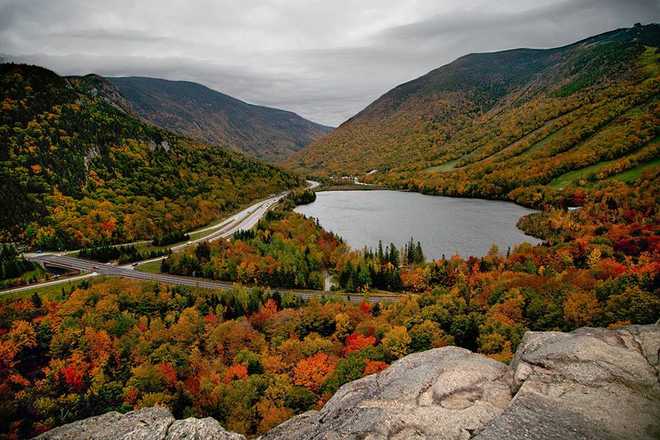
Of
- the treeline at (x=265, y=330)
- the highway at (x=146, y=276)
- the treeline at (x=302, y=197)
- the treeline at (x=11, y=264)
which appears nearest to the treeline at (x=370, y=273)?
the treeline at (x=265, y=330)

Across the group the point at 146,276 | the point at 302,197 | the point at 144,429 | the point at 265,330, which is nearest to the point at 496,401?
the point at 144,429

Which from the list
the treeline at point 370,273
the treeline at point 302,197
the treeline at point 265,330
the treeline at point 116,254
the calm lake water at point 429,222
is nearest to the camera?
the treeline at point 265,330

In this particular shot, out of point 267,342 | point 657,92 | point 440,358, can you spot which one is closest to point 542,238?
point 267,342

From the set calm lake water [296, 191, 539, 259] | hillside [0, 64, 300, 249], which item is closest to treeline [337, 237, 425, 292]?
calm lake water [296, 191, 539, 259]

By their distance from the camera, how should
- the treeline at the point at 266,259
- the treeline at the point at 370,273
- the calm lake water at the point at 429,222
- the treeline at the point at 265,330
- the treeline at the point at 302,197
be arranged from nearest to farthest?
the treeline at the point at 265,330 < the treeline at the point at 370,273 < the treeline at the point at 266,259 < the calm lake water at the point at 429,222 < the treeline at the point at 302,197

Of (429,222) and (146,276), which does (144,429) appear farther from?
(429,222)

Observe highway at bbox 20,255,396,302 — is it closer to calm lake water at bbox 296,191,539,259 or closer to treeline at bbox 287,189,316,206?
calm lake water at bbox 296,191,539,259

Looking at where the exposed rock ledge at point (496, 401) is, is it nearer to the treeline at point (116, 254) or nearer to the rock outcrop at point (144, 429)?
the rock outcrop at point (144, 429)
